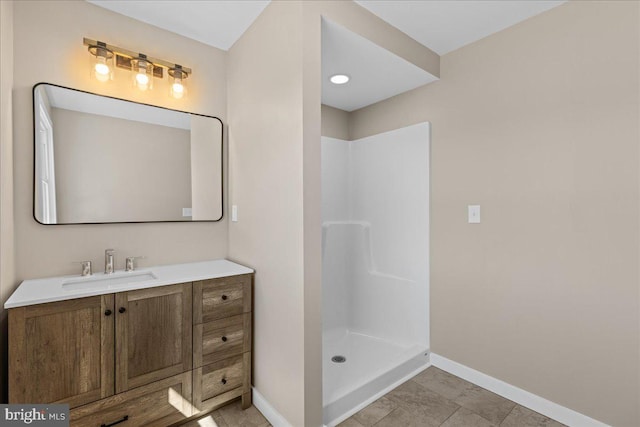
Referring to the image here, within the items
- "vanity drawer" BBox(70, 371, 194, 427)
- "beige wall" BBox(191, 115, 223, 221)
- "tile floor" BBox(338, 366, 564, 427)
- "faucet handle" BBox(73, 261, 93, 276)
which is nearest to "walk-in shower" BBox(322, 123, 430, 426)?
"tile floor" BBox(338, 366, 564, 427)

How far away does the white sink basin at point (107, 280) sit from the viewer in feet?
5.62

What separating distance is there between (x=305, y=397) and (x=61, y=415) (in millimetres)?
1102

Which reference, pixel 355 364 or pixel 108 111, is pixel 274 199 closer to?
pixel 108 111

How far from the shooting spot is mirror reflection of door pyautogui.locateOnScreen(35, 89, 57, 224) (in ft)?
5.59

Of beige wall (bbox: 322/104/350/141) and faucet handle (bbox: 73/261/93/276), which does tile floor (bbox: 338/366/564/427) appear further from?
beige wall (bbox: 322/104/350/141)

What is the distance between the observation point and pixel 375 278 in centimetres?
294

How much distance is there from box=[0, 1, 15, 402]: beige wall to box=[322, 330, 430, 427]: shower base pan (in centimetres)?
165

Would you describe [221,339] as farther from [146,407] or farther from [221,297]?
[146,407]

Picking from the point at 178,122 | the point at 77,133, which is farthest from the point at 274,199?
the point at 77,133

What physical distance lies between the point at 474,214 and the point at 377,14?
1.48 metres

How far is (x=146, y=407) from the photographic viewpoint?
5.34ft

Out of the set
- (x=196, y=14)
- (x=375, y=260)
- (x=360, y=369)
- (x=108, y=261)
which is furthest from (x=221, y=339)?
(x=196, y=14)

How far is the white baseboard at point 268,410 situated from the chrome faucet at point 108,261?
3.80ft

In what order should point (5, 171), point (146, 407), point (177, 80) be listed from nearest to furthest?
A: point (5, 171) < point (146, 407) < point (177, 80)
